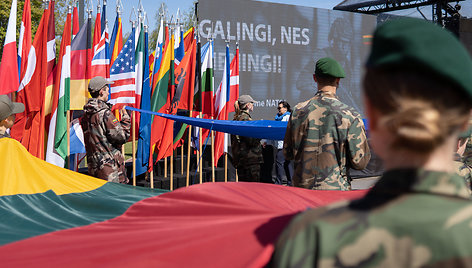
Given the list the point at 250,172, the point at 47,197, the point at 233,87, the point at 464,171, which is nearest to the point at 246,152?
the point at 250,172

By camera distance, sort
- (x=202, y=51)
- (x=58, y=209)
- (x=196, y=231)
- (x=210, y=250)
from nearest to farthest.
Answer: (x=210, y=250), (x=196, y=231), (x=58, y=209), (x=202, y=51)

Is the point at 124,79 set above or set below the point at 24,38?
below

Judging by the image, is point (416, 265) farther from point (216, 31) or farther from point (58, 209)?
point (216, 31)

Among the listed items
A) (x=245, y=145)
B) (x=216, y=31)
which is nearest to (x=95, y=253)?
(x=245, y=145)

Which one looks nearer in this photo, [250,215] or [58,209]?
[250,215]

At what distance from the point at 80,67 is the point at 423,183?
5.40 meters

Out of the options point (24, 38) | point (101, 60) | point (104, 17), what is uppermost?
point (104, 17)

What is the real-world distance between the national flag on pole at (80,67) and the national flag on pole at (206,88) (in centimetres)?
206

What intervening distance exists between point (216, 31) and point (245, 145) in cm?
603

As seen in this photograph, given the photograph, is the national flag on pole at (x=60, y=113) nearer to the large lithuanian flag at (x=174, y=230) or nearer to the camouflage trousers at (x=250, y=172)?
the camouflage trousers at (x=250, y=172)

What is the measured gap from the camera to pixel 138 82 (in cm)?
636

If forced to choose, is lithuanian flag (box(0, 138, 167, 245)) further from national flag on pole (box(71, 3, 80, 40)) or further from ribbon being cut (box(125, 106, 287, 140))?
national flag on pole (box(71, 3, 80, 40))

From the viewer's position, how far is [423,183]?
0.75 m

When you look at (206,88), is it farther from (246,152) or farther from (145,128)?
(246,152)
